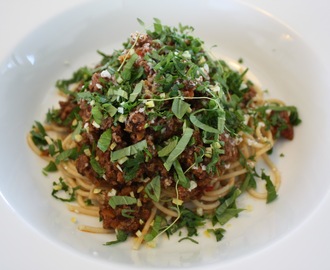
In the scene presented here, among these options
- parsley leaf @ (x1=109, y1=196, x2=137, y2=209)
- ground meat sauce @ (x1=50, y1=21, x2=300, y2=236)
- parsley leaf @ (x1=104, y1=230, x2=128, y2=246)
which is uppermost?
ground meat sauce @ (x1=50, y1=21, x2=300, y2=236)

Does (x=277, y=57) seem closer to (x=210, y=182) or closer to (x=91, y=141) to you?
(x=210, y=182)

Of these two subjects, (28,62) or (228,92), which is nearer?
Result: (228,92)

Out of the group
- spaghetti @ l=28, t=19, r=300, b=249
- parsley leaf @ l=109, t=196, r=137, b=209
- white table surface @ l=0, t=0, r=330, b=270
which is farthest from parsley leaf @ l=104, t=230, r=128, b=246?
white table surface @ l=0, t=0, r=330, b=270

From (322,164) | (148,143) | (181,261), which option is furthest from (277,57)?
(181,261)

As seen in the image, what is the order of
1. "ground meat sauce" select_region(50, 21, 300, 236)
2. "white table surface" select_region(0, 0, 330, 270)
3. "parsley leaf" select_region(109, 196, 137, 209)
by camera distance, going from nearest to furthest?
"white table surface" select_region(0, 0, 330, 270) → "ground meat sauce" select_region(50, 21, 300, 236) → "parsley leaf" select_region(109, 196, 137, 209)

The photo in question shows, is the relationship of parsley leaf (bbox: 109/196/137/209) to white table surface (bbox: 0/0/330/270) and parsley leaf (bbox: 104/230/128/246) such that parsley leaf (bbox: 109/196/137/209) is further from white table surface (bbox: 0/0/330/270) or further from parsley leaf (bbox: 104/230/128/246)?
white table surface (bbox: 0/0/330/270)

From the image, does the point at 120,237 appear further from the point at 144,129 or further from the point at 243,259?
the point at 243,259

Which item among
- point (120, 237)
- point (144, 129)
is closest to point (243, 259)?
point (120, 237)
